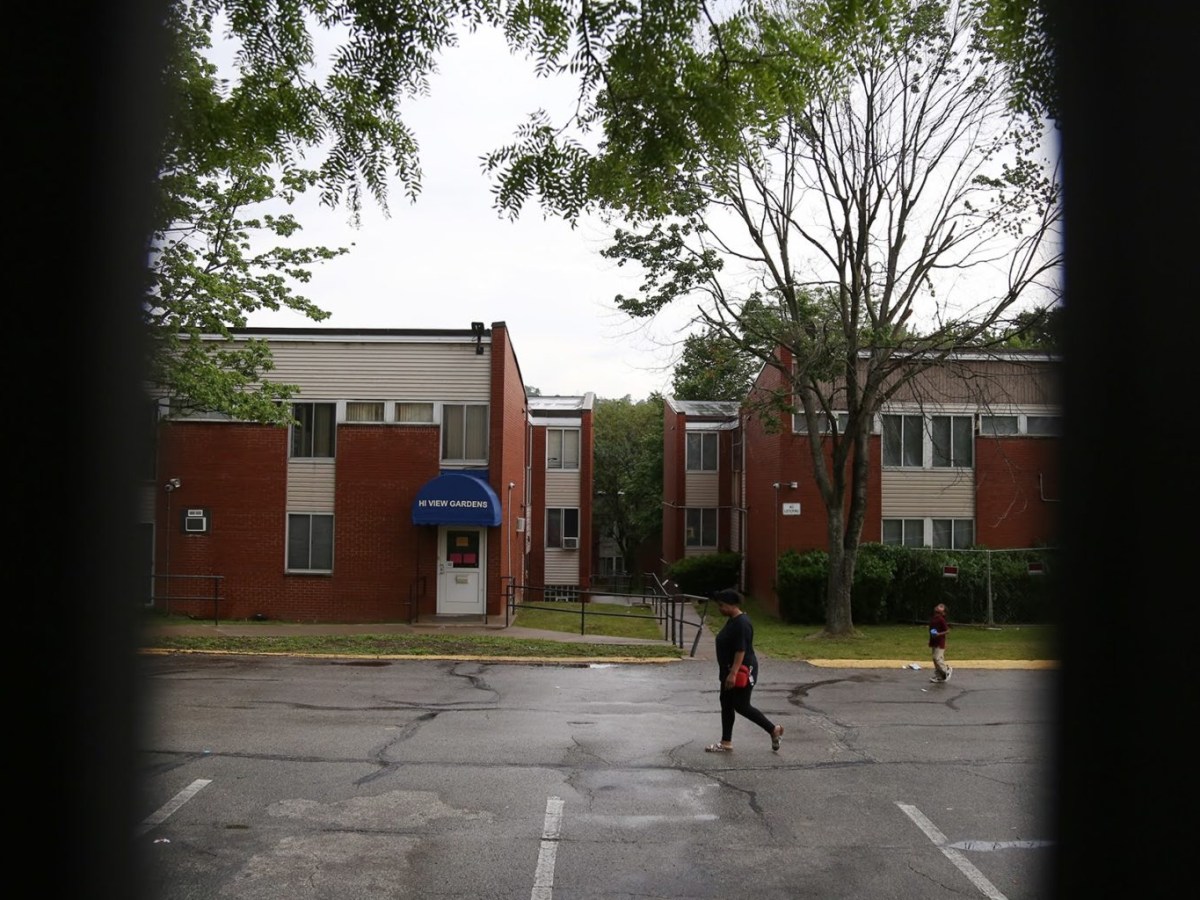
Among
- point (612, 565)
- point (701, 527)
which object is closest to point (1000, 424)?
point (701, 527)

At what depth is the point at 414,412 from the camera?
75.8 feet

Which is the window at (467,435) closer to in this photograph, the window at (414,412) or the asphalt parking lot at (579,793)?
the window at (414,412)

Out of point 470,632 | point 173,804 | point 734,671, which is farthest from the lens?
point 470,632

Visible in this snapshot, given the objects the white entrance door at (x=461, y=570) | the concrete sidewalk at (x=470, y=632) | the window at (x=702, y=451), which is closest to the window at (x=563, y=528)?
the window at (x=702, y=451)

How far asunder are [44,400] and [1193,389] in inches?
158

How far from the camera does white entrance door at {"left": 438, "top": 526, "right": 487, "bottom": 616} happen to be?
894 inches

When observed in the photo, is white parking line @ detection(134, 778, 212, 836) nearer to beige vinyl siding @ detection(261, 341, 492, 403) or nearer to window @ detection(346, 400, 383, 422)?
window @ detection(346, 400, 383, 422)

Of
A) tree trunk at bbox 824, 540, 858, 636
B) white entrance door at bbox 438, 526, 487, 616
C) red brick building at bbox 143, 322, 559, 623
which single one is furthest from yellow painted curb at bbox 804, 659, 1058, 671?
white entrance door at bbox 438, 526, 487, 616

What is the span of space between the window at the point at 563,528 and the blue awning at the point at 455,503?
16190mm

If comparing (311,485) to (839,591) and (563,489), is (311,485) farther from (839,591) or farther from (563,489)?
(563,489)

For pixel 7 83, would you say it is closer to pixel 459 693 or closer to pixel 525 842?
pixel 525 842

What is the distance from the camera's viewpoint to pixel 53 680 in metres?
3.67

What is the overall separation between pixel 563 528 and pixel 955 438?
16393 millimetres

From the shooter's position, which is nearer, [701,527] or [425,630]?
[425,630]
